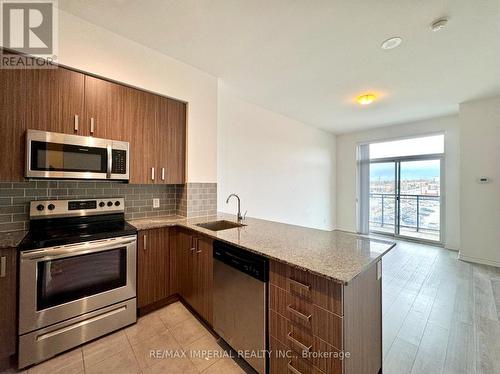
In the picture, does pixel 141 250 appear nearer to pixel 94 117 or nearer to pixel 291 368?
pixel 94 117

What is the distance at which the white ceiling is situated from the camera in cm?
174

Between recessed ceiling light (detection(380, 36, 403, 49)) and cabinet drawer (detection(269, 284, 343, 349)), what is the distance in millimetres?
2545

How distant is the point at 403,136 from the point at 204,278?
552 centimetres

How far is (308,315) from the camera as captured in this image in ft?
3.81

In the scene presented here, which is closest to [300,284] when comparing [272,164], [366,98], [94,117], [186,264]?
[186,264]

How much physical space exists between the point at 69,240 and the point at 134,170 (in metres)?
0.85

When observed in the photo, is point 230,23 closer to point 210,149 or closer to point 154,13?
point 154,13

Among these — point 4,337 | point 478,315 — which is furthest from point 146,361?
point 478,315

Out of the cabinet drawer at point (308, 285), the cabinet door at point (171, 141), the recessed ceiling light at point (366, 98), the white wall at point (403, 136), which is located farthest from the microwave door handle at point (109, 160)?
the white wall at point (403, 136)

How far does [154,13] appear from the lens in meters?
1.82

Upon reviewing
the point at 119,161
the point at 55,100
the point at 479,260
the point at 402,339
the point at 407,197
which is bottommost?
the point at 402,339

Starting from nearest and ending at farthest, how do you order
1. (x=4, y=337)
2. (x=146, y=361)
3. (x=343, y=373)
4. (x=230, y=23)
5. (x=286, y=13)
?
(x=343, y=373), (x=4, y=337), (x=146, y=361), (x=286, y=13), (x=230, y=23)

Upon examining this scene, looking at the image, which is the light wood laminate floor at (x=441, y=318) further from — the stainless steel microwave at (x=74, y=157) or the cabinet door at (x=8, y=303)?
the stainless steel microwave at (x=74, y=157)

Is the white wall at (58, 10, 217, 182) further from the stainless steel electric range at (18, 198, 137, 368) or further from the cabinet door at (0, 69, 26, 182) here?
the stainless steel electric range at (18, 198, 137, 368)
